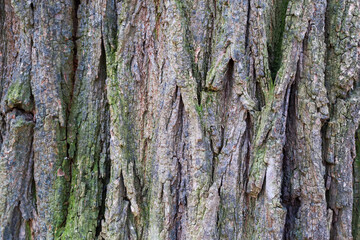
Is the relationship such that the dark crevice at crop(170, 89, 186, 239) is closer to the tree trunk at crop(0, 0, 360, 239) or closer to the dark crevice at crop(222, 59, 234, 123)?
the tree trunk at crop(0, 0, 360, 239)

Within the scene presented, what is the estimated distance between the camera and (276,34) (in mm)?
1465

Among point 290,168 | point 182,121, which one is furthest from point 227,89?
point 290,168

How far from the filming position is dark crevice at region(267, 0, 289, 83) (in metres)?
1.43

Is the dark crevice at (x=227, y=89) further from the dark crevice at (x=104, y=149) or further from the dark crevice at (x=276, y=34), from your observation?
the dark crevice at (x=104, y=149)

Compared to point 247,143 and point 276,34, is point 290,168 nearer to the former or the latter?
point 247,143

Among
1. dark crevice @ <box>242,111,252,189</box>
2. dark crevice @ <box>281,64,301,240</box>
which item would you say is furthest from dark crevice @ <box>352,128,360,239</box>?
dark crevice @ <box>242,111,252,189</box>

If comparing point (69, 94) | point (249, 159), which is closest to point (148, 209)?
point (249, 159)

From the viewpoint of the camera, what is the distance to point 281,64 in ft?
4.49

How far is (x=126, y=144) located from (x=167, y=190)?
30 cm

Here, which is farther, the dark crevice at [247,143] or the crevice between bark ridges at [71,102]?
the crevice between bark ridges at [71,102]

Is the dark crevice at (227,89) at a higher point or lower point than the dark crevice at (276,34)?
lower

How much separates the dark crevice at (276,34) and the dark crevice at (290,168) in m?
0.12

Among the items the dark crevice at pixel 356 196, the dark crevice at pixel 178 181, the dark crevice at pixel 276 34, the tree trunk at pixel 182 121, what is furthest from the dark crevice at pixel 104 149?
the dark crevice at pixel 356 196

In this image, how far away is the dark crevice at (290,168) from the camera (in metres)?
1.39
